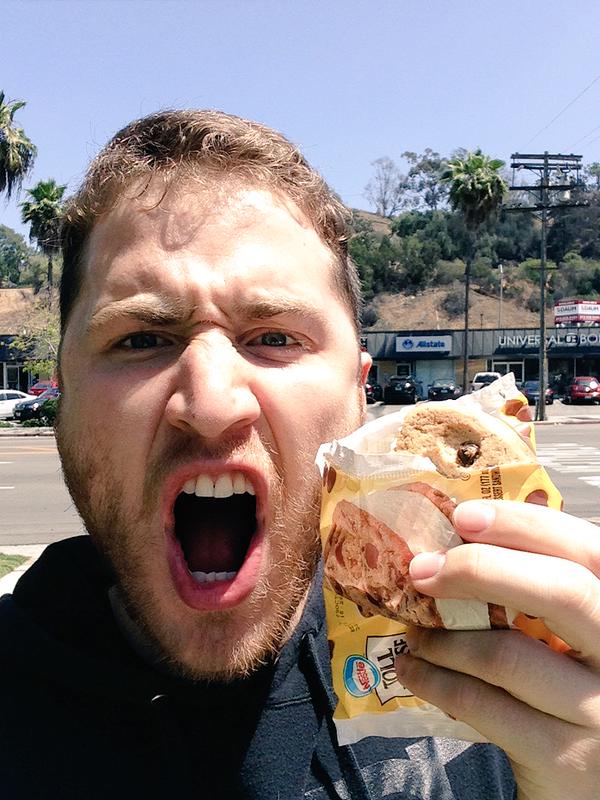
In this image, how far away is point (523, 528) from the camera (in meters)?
1.13

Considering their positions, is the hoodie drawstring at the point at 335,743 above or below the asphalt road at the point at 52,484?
above

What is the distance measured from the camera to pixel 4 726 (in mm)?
1494

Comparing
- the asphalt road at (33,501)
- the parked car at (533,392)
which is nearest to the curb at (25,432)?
the asphalt road at (33,501)

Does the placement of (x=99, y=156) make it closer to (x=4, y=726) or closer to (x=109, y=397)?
(x=109, y=397)

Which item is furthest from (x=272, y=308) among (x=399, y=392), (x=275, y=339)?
(x=399, y=392)

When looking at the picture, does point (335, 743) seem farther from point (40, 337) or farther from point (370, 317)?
point (370, 317)

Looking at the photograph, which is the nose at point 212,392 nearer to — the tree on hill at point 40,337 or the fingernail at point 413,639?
the fingernail at point 413,639

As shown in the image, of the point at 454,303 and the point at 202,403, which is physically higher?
A: the point at 454,303

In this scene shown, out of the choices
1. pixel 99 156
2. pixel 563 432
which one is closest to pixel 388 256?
pixel 563 432

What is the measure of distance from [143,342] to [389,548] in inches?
29.5

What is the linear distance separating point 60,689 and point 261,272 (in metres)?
1.04

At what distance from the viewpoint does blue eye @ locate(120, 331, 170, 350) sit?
1.64 metres

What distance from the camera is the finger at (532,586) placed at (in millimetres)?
1105

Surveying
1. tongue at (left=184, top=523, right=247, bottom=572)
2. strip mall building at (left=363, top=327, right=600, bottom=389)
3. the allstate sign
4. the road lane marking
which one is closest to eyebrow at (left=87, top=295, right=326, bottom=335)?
tongue at (left=184, top=523, right=247, bottom=572)
